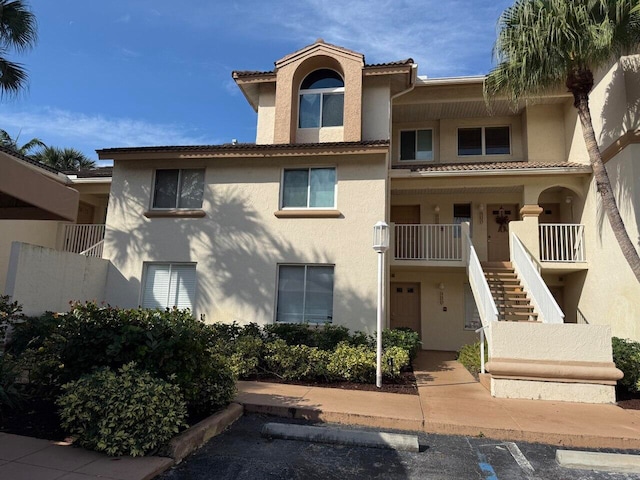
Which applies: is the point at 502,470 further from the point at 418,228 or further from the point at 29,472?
the point at 418,228

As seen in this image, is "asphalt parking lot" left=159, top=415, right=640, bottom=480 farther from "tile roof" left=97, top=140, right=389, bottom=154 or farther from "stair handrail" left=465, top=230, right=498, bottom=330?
"tile roof" left=97, top=140, right=389, bottom=154

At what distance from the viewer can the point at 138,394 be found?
492 centimetres

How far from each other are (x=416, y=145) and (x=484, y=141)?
249cm

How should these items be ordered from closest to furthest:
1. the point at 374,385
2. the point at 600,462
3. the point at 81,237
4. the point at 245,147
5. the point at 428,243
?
the point at 600,462 → the point at 374,385 → the point at 245,147 → the point at 428,243 → the point at 81,237

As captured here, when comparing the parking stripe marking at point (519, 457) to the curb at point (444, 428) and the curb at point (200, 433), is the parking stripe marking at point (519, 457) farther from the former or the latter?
the curb at point (200, 433)

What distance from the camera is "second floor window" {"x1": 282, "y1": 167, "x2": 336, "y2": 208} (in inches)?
482

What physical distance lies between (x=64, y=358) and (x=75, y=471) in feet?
6.83

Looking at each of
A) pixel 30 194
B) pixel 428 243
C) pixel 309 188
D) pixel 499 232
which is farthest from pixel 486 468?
pixel 499 232

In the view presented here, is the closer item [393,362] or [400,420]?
[400,420]

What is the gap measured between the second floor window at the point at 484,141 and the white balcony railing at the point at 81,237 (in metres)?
13.5

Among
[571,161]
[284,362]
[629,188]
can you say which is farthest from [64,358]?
[571,161]

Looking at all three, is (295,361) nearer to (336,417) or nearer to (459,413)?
(336,417)

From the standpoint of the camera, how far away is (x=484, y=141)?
52.6 feet

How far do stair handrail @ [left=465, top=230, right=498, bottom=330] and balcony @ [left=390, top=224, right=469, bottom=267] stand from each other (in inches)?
28.0
